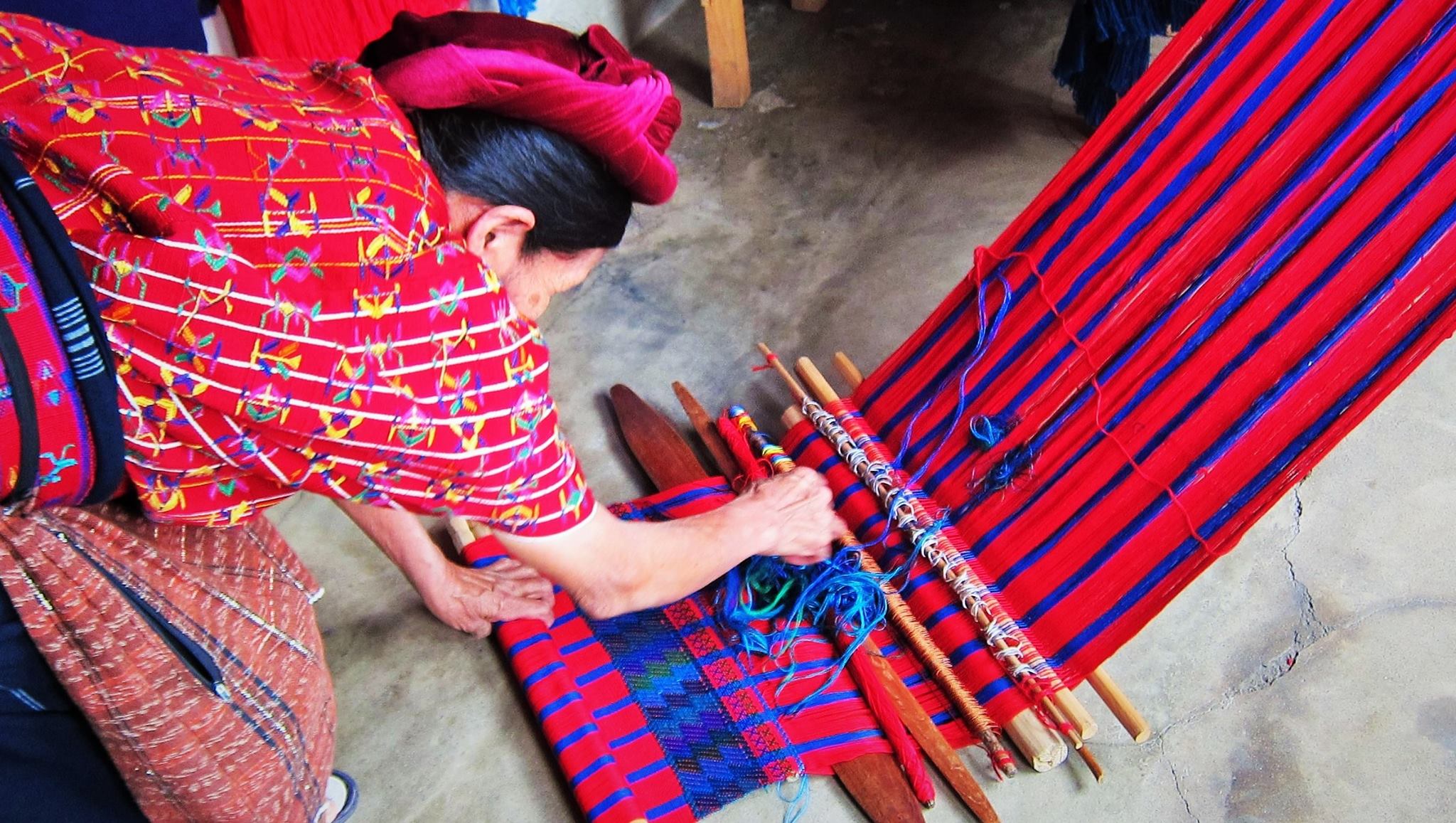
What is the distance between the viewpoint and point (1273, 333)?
5.07 feet

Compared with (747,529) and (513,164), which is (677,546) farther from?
(513,164)

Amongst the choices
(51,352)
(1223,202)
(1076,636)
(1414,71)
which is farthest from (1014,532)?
(51,352)

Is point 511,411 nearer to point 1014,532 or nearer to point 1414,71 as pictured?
point 1014,532

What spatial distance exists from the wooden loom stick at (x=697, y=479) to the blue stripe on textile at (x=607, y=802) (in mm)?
335

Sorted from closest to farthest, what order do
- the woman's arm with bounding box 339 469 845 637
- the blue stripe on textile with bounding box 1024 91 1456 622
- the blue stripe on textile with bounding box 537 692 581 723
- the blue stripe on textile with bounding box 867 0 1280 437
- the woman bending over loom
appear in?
the woman bending over loom
the woman's arm with bounding box 339 469 845 637
the blue stripe on textile with bounding box 1024 91 1456 622
the blue stripe on textile with bounding box 867 0 1280 437
the blue stripe on textile with bounding box 537 692 581 723

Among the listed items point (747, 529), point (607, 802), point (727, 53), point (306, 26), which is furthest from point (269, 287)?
point (727, 53)

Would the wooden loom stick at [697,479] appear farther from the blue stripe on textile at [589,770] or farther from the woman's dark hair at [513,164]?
the woman's dark hair at [513,164]

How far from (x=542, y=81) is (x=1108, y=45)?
2133 millimetres

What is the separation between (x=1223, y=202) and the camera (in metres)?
1.57

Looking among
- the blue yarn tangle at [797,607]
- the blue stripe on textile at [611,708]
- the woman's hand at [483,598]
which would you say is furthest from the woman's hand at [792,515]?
the woman's hand at [483,598]

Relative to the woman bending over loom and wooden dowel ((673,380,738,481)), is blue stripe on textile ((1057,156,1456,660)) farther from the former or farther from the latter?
the woman bending over loom

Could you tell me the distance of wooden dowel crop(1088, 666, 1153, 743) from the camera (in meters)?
1.64

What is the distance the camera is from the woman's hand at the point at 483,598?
184 cm

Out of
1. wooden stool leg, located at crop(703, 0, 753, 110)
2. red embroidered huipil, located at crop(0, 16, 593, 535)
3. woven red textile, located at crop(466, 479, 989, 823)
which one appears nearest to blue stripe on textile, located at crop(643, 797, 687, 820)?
woven red textile, located at crop(466, 479, 989, 823)
